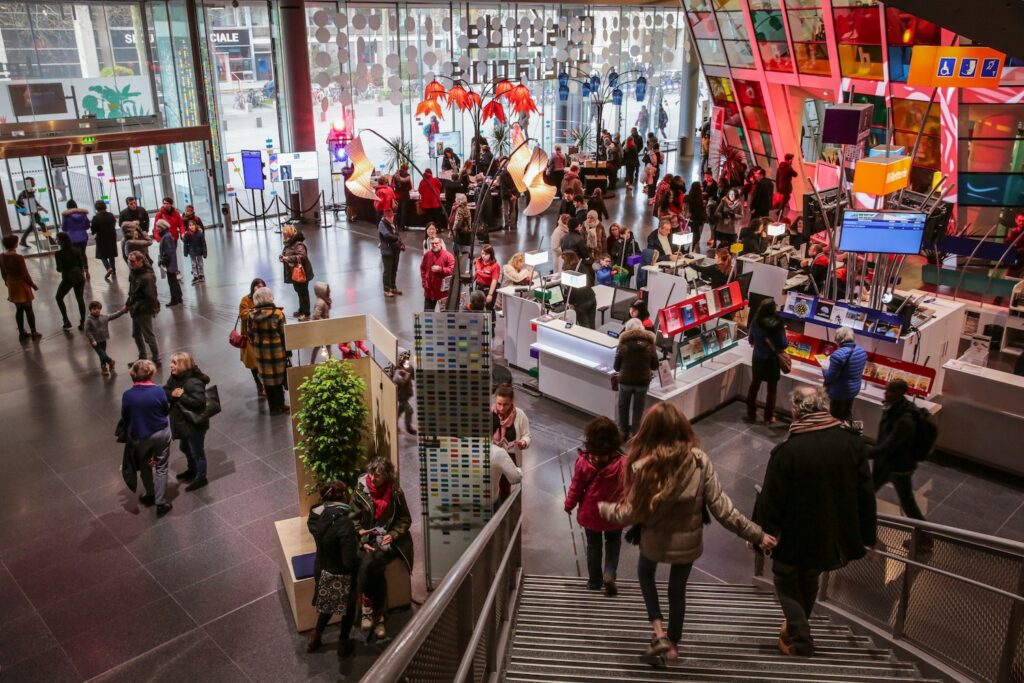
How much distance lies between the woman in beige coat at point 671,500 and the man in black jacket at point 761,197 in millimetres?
13911

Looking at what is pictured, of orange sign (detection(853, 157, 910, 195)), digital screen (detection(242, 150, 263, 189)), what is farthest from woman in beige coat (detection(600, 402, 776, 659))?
digital screen (detection(242, 150, 263, 189))

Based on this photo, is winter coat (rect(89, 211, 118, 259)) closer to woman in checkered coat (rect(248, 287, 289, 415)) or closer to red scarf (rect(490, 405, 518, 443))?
woman in checkered coat (rect(248, 287, 289, 415))

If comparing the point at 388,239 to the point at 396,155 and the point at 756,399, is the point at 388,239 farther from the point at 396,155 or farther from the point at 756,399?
the point at 396,155

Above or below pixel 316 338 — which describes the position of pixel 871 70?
above

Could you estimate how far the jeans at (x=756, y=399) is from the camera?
9039 mm

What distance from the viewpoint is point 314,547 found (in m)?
6.29

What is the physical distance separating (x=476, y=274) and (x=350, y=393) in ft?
17.3

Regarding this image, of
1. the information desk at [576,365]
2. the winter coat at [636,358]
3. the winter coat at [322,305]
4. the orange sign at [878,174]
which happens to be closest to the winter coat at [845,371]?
the winter coat at [636,358]

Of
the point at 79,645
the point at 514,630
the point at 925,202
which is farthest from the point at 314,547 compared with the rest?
the point at 925,202

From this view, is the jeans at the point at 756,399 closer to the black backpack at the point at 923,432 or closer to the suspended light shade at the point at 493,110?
the black backpack at the point at 923,432

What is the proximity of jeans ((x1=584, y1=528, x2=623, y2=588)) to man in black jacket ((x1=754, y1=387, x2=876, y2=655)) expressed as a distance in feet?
4.11

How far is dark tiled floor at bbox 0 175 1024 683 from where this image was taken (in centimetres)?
580

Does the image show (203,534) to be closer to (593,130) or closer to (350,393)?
(350,393)

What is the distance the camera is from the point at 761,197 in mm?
16984
